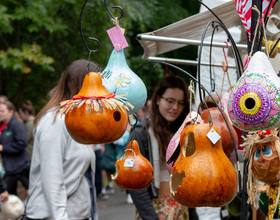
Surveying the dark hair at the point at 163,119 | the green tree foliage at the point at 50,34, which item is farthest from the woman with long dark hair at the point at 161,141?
the green tree foliage at the point at 50,34

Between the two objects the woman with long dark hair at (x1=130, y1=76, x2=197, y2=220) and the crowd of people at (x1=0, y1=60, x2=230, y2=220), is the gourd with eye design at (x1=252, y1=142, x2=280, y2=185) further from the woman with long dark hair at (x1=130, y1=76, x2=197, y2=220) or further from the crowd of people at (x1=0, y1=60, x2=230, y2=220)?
the woman with long dark hair at (x1=130, y1=76, x2=197, y2=220)

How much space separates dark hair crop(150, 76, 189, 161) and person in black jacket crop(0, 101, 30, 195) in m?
3.13

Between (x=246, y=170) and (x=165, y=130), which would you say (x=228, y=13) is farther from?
(x=246, y=170)

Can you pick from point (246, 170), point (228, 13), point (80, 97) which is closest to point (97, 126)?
point (80, 97)

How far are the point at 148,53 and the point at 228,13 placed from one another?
649 millimetres

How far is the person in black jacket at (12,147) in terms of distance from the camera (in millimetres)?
5586

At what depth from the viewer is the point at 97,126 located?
1.62m

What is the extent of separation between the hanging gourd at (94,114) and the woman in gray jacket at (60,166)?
768mm

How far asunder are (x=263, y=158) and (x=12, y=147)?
4.30 metres

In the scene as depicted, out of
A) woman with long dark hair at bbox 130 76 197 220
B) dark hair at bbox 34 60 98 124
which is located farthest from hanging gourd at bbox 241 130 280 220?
dark hair at bbox 34 60 98 124

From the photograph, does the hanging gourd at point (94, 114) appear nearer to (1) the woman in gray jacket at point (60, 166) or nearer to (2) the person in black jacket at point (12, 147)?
(1) the woman in gray jacket at point (60, 166)

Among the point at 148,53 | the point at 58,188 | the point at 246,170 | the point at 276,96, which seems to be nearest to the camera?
the point at 276,96

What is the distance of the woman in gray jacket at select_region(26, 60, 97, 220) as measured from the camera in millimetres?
2512

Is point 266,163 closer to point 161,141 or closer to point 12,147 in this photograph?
point 161,141
